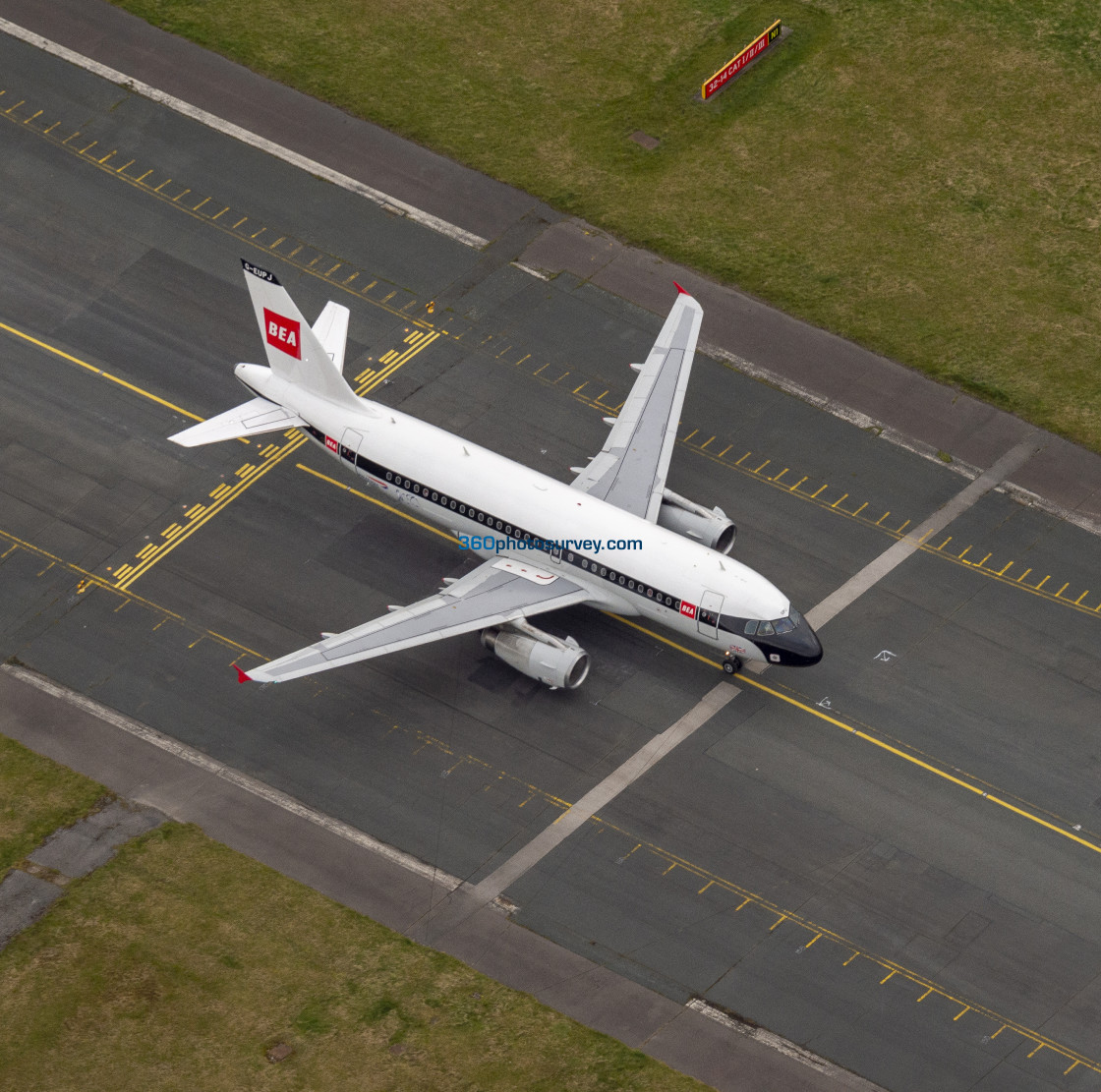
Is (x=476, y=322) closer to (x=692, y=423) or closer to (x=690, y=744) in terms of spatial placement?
(x=692, y=423)

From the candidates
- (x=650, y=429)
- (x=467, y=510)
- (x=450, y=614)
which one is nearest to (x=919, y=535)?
(x=650, y=429)

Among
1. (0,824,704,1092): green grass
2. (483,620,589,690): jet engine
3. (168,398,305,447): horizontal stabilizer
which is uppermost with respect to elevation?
(168,398,305,447): horizontal stabilizer

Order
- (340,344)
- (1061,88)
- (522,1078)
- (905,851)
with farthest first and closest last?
(1061,88)
(340,344)
(905,851)
(522,1078)

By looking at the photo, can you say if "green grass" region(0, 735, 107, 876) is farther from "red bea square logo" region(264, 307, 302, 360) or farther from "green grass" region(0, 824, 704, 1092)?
"red bea square logo" region(264, 307, 302, 360)

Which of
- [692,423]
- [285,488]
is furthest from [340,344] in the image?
[692,423]

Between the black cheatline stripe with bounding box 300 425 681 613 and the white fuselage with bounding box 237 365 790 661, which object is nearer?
the white fuselage with bounding box 237 365 790 661

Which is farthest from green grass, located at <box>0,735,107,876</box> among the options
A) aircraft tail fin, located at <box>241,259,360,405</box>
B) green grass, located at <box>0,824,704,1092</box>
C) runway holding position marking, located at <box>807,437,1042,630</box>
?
runway holding position marking, located at <box>807,437,1042,630</box>

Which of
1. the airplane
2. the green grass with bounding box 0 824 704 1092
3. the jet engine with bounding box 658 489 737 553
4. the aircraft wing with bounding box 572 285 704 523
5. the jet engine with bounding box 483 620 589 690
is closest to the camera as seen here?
the green grass with bounding box 0 824 704 1092

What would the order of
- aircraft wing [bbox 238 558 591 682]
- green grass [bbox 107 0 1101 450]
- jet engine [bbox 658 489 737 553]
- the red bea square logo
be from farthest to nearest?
green grass [bbox 107 0 1101 450] → jet engine [bbox 658 489 737 553] → the red bea square logo → aircraft wing [bbox 238 558 591 682]
